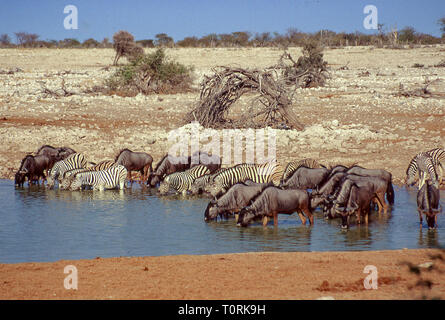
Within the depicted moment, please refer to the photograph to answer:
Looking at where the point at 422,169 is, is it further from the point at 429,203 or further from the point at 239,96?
the point at 239,96

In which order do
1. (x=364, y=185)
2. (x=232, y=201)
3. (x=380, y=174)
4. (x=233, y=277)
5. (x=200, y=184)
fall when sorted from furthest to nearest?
(x=200, y=184) < (x=380, y=174) < (x=232, y=201) < (x=364, y=185) < (x=233, y=277)

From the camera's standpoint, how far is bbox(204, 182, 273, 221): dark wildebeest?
10.8 metres

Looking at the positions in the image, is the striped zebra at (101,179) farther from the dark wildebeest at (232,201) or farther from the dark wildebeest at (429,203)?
the dark wildebeest at (429,203)

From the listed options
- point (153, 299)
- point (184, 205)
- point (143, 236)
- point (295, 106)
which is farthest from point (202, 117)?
point (153, 299)

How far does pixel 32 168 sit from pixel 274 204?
6.48 metres

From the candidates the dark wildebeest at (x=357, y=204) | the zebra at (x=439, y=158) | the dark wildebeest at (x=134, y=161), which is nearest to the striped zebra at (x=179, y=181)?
the dark wildebeest at (x=134, y=161)

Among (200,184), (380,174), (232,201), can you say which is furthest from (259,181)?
(380,174)

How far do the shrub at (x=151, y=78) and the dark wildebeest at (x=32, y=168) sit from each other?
464 inches

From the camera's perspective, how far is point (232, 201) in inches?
429

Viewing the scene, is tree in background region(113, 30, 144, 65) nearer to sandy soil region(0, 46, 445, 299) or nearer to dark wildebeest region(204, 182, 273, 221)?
sandy soil region(0, 46, 445, 299)

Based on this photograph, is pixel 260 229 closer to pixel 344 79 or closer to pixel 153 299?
pixel 153 299

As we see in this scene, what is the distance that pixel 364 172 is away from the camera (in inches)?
466

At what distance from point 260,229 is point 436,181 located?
3.99m
